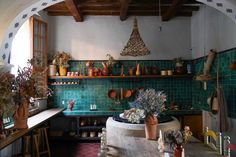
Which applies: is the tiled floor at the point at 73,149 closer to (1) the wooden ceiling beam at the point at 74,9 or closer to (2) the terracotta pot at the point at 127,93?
(2) the terracotta pot at the point at 127,93

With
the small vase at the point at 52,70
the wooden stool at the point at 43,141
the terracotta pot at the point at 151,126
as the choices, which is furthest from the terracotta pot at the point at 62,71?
the terracotta pot at the point at 151,126

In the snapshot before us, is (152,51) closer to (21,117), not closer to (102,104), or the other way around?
(102,104)

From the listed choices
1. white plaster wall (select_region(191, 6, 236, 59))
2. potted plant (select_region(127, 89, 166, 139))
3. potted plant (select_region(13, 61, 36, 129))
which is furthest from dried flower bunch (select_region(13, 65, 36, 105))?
white plaster wall (select_region(191, 6, 236, 59))

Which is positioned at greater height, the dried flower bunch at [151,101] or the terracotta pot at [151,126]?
the dried flower bunch at [151,101]

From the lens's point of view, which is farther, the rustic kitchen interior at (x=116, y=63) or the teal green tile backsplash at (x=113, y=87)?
the teal green tile backsplash at (x=113, y=87)

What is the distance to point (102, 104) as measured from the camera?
5879mm

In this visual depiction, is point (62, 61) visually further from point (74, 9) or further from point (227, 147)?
point (227, 147)

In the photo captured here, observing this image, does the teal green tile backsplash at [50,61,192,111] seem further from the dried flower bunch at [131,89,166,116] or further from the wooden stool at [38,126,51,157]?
the dried flower bunch at [131,89,166,116]

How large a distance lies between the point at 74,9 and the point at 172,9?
2016mm

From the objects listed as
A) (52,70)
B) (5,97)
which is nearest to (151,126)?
(5,97)

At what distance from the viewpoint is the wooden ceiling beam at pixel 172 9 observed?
4.76 metres

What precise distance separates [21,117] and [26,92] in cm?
37

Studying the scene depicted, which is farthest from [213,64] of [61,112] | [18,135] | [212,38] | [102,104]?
[18,135]

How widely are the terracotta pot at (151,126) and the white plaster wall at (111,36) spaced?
10.6 ft
